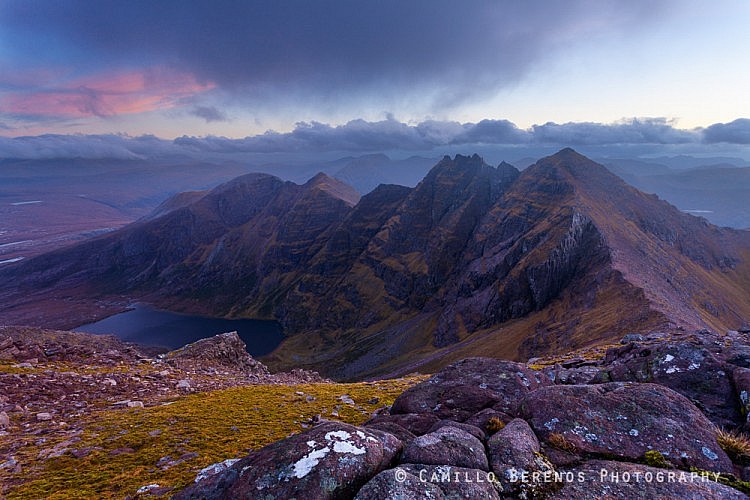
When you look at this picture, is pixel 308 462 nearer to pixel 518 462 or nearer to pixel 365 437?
pixel 365 437

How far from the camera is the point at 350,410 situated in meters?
25.1

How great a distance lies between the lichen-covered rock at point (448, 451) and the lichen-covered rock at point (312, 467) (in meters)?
0.67

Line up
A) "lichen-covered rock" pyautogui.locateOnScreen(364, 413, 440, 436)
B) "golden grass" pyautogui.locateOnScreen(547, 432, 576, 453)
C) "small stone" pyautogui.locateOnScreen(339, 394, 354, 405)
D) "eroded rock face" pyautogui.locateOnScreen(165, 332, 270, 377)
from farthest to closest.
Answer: "eroded rock face" pyautogui.locateOnScreen(165, 332, 270, 377)
"small stone" pyautogui.locateOnScreen(339, 394, 354, 405)
"lichen-covered rock" pyautogui.locateOnScreen(364, 413, 440, 436)
"golden grass" pyautogui.locateOnScreen(547, 432, 576, 453)

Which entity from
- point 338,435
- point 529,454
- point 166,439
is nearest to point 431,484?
point 338,435

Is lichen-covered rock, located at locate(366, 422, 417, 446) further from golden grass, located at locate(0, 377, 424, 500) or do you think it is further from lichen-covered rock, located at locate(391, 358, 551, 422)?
golden grass, located at locate(0, 377, 424, 500)

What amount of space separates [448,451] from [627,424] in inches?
261

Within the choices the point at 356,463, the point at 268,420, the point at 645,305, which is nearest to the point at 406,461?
the point at 356,463

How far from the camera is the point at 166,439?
18609 millimetres

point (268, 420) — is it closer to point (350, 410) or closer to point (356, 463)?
point (350, 410)

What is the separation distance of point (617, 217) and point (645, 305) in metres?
120

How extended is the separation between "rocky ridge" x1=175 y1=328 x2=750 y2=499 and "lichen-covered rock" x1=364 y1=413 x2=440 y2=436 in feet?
0.14

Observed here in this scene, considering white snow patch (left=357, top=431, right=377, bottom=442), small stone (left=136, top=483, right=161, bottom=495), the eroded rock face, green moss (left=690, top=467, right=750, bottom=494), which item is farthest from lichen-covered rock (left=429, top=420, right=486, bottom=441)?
the eroded rock face

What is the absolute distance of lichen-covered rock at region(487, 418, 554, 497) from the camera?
9.35 meters

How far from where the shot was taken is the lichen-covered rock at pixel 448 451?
10.0 m
